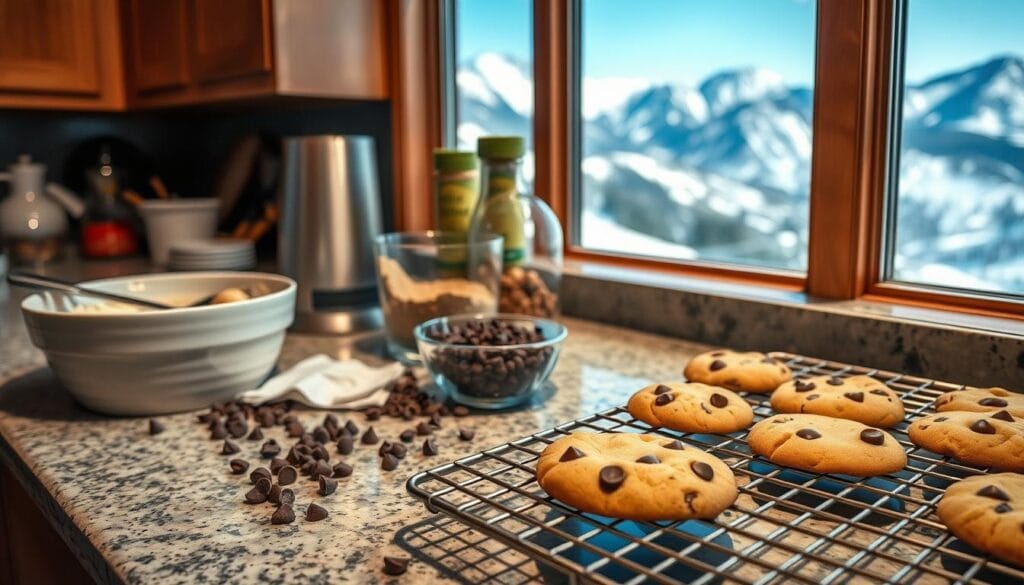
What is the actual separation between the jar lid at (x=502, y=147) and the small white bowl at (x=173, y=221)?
126cm

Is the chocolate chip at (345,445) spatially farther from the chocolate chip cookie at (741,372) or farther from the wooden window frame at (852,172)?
the wooden window frame at (852,172)

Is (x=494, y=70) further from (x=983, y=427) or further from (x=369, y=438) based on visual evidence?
(x=983, y=427)

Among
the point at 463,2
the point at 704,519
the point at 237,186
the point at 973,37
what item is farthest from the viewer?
the point at 237,186

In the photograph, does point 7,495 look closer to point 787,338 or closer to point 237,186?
point 787,338

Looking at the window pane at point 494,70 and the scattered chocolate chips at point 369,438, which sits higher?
the window pane at point 494,70

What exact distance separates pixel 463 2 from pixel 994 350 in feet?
4.56

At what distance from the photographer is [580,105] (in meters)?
1.72

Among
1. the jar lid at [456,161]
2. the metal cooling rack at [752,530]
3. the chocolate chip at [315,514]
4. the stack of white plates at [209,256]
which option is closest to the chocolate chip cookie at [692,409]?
the metal cooling rack at [752,530]

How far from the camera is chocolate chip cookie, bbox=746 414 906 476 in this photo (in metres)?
0.71

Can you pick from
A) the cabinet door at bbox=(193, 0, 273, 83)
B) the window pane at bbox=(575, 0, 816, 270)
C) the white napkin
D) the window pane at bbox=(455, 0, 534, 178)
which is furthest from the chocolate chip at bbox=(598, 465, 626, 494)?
the cabinet door at bbox=(193, 0, 273, 83)

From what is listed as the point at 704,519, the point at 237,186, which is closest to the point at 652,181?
the point at 704,519

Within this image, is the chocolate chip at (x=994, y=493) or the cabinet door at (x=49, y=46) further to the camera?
the cabinet door at (x=49, y=46)

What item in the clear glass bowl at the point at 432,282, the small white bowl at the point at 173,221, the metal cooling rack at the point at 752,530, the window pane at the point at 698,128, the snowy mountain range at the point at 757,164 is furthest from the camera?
the small white bowl at the point at 173,221

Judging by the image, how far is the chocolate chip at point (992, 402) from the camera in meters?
0.83
